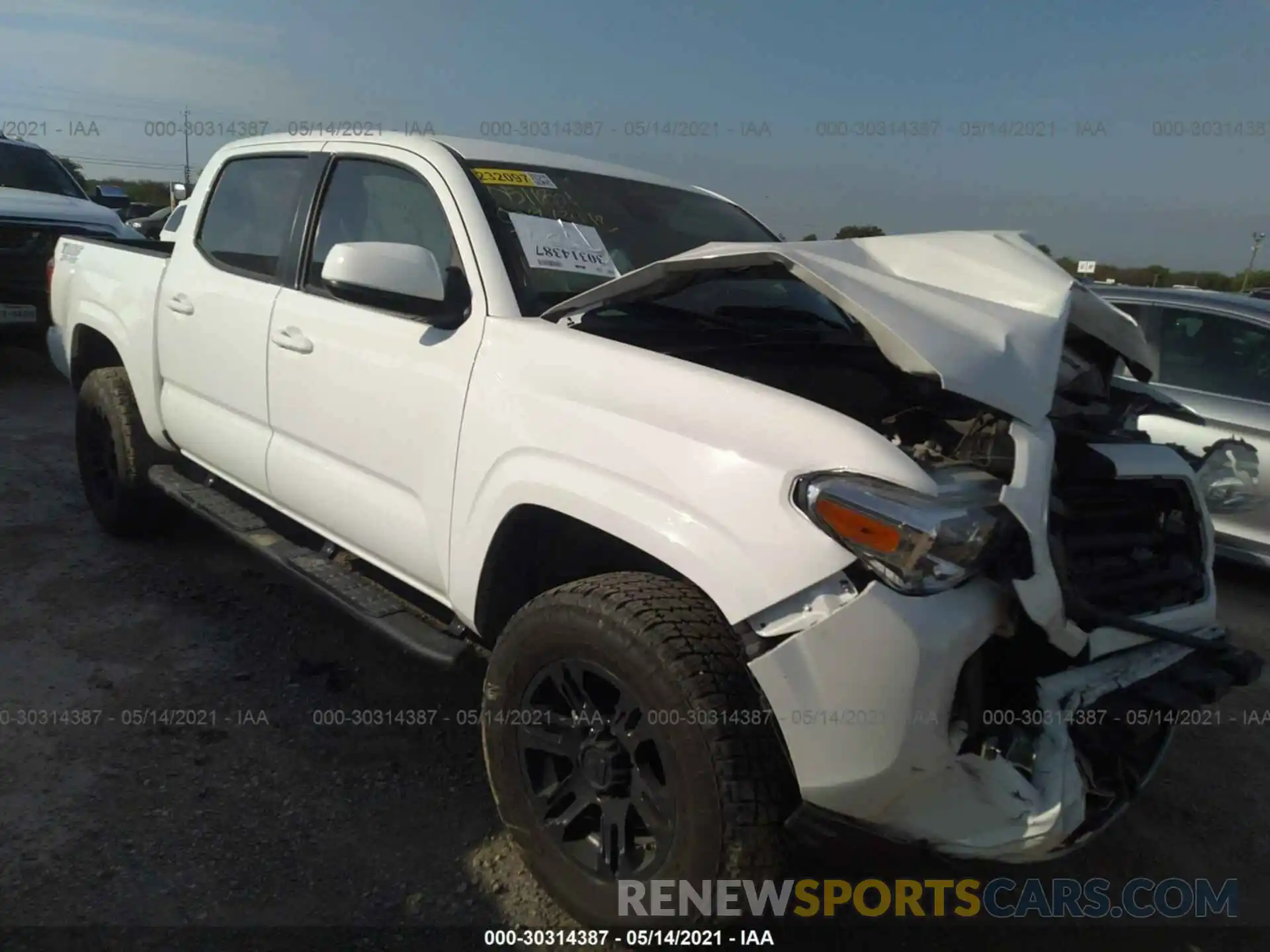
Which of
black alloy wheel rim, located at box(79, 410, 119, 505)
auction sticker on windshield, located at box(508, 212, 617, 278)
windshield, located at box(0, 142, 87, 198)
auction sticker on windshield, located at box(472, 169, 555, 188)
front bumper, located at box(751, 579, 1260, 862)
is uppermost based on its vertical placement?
auction sticker on windshield, located at box(472, 169, 555, 188)

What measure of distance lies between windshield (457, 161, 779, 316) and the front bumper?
4.28 feet

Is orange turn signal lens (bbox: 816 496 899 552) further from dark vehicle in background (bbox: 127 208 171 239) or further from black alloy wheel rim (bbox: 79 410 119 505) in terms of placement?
dark vehicle in background (bbox: 127 208 171 239)

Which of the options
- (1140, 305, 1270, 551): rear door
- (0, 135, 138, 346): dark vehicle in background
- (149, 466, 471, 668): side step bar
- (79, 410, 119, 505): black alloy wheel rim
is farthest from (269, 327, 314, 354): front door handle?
(0, 135, 138, 346): dark vehicle in background

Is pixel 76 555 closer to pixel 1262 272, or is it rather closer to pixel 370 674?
pixel 370 674

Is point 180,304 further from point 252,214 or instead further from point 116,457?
point 116,457

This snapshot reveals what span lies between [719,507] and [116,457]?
3.44 meters

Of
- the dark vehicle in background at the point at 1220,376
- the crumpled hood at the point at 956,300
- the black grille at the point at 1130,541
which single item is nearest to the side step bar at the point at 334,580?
the crumpled hood at the point at 956,300

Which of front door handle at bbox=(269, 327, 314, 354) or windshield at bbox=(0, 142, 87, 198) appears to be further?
windshield at bbox=(0, 142, 87, 198)

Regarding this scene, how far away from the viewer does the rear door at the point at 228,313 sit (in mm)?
3414

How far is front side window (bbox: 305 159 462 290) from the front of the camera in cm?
289

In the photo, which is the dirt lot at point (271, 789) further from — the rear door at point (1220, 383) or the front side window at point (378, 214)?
the front side window at point (378, 214)

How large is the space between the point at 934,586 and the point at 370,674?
2.36 metres

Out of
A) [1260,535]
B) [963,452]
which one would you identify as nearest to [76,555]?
[963,452]

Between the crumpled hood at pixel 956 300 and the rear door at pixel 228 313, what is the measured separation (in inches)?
54.8
